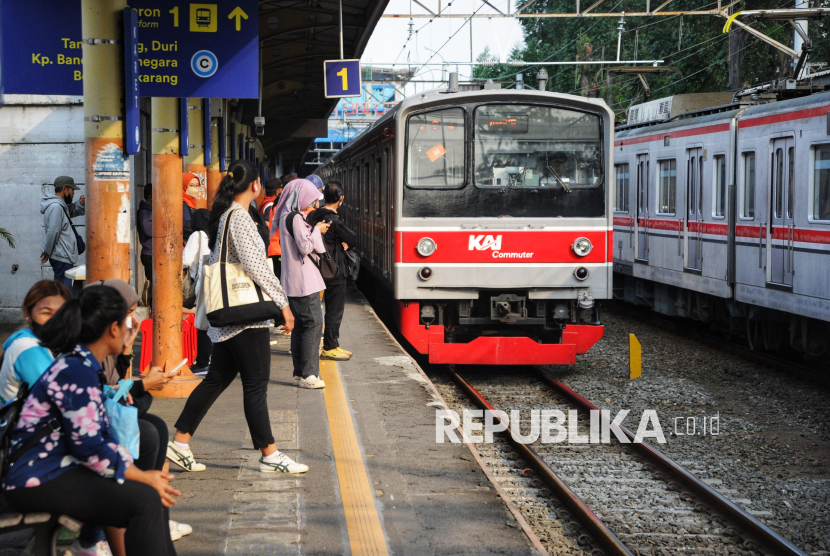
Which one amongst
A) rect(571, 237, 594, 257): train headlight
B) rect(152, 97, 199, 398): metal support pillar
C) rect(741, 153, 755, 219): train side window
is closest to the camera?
rect(152, 97, 199, 398): metal support pillar

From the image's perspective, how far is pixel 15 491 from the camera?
3344 mm

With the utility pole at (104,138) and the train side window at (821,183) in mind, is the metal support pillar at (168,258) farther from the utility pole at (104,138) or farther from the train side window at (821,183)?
the train side window at (821,183)

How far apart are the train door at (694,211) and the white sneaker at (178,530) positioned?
10.2m

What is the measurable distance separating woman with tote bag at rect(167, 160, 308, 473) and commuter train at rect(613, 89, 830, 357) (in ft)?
21.6

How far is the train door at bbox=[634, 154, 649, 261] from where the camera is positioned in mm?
15719

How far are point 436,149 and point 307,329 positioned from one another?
309 centimetres

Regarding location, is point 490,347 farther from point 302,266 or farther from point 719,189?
point 719,189

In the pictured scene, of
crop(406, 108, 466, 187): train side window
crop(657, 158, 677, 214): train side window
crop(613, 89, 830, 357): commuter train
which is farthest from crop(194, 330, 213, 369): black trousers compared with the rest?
crop(657, 158, 677, 214): train side window

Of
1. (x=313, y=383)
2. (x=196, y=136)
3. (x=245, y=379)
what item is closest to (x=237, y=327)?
(x=245, y=379)

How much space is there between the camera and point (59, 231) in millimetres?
9930

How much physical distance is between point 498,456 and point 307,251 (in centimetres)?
221

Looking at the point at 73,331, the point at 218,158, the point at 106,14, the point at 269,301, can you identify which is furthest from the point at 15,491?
the point at 218,158

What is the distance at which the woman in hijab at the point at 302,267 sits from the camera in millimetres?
7762

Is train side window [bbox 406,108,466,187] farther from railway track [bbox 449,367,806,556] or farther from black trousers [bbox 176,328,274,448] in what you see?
black trousers [bbox 176,328,274,448]
